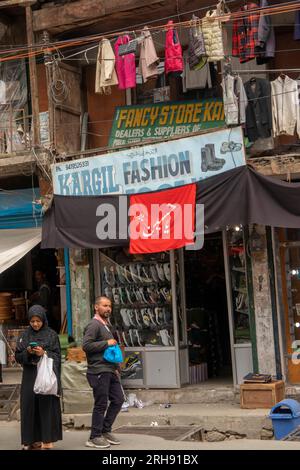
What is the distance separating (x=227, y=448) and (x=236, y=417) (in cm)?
188

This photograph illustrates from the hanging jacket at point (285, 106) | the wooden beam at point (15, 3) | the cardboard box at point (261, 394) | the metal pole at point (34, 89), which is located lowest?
the cardboard box at point (261, 394)

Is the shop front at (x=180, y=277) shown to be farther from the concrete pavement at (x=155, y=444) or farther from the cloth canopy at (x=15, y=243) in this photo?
the concrete pavement at (x=155, y=444)

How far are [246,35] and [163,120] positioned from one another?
7.76 ft

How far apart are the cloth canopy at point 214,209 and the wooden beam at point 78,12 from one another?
306 centimetres

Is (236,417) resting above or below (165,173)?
below

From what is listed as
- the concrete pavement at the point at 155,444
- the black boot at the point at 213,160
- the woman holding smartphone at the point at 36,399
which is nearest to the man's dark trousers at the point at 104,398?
the concrete pavement at the point at 155,444

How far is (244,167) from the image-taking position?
1071cm

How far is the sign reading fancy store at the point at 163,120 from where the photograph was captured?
41.8 ft

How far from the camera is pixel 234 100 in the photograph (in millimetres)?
11102

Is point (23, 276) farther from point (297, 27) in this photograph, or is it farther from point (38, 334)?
point (297, 27)

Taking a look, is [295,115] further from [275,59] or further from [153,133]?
[153,133]
